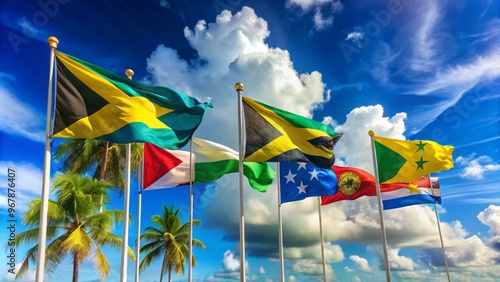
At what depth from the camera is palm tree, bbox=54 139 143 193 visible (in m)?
33.2

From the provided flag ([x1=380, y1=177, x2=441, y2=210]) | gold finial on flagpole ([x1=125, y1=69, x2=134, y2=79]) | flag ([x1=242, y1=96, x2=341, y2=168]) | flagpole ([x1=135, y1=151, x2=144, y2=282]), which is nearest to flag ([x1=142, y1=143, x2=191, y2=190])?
flagpole ([x1=135, y1=151, x2=144, y2=282])

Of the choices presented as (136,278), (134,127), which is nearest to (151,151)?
(136,278)

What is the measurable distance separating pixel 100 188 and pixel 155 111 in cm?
1391

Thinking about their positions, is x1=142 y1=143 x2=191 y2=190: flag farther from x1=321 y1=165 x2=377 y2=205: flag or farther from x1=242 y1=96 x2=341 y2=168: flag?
x1=321 y1=165 x2=377 y2=205: flag

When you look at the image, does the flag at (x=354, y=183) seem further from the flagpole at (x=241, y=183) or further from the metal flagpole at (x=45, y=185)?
the metal flagpole at (x=45, y=185)

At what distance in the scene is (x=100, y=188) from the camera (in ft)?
88.7

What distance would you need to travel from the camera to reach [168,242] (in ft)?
160

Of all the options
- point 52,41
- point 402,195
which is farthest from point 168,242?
point 52,41

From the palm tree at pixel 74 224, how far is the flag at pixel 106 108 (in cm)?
1268

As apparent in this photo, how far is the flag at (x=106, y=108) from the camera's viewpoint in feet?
44.0

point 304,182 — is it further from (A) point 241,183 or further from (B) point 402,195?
(B) point 402,195

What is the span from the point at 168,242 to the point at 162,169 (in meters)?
28.7

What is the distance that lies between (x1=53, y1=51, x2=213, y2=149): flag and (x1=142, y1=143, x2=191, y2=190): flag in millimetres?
7146

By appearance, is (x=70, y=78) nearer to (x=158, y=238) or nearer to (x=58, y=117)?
(x=58, y=117)
